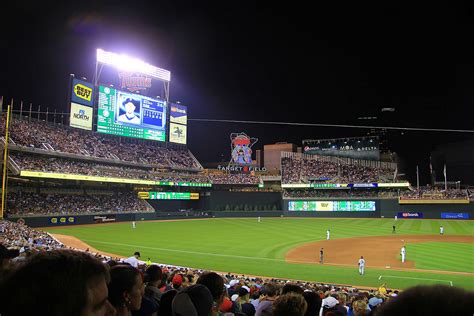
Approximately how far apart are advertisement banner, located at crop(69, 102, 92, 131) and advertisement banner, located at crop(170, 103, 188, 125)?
714 inches

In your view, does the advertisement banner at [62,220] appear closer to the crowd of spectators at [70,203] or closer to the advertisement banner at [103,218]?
the crowd of spectators at [70,203]

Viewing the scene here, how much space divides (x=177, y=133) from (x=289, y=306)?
73.9 m

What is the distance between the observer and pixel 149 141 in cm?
7531

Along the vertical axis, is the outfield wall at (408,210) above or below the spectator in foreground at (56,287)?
below

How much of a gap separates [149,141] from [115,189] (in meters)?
16.5

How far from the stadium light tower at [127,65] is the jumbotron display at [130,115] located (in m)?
3.67

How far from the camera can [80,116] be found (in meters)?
57.5

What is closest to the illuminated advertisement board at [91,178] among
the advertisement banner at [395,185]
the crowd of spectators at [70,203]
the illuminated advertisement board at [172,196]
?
the illuminated advertisement board at [172,196]

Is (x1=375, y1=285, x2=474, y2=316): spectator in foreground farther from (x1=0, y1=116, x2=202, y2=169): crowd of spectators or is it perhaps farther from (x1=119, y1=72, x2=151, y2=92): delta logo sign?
(x1=119, y1=72, x2=151, y2=92): delta logo sign

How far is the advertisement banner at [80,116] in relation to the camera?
2212 inches

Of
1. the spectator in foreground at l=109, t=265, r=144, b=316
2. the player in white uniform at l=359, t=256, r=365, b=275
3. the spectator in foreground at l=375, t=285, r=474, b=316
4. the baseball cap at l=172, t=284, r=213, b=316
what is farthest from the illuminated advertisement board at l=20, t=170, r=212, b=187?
the spectator in foreground at l=375, t=285, r=474, b=316

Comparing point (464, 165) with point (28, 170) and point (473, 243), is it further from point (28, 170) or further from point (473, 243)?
point (28, 170)

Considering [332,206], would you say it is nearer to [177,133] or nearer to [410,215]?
[410,215]

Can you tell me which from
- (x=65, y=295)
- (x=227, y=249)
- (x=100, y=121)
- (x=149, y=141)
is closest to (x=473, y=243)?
(x=227, y=249)
